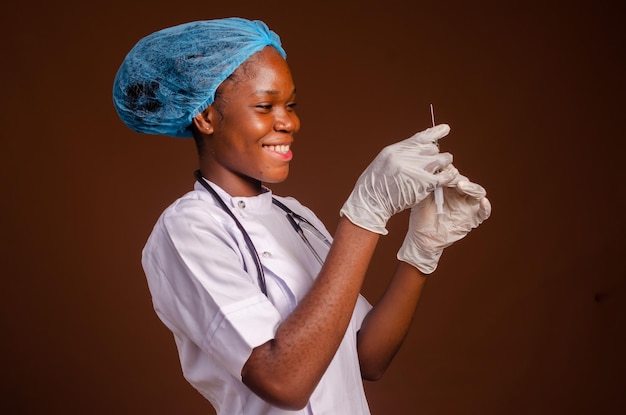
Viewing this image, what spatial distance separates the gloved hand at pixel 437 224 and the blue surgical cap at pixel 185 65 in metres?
0.43

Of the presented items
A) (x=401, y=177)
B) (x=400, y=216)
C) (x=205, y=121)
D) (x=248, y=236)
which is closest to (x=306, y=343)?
(x=248, y=236)

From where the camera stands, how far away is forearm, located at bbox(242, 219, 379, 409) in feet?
3.96

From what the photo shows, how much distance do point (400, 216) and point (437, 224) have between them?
1.25m

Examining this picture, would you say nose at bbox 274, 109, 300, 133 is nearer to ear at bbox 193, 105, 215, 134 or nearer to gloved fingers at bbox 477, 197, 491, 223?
ear at bbox 193, 105, 215, 134

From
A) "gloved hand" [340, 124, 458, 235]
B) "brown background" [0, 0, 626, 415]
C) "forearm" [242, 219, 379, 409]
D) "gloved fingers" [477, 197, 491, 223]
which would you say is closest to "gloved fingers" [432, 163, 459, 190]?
"gloved hand" [340, 124, 458, 235]

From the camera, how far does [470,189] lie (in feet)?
4.87

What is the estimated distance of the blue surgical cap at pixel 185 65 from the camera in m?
1.40

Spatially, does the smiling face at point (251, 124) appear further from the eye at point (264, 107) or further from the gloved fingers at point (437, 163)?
the gloved fingers at point (437, 163)

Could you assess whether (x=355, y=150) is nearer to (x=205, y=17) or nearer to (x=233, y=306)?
(x=205, y=17)

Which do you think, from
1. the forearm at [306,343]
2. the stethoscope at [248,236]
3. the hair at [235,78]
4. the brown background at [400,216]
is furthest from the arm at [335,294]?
the brown background at [400,216]

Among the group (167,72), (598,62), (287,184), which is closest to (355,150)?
(287,184)

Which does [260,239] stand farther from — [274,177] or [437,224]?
[437,224]

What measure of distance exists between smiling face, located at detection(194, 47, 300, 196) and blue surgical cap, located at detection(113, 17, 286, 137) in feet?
0.07

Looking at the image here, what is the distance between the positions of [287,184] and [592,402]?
4.15 ft
